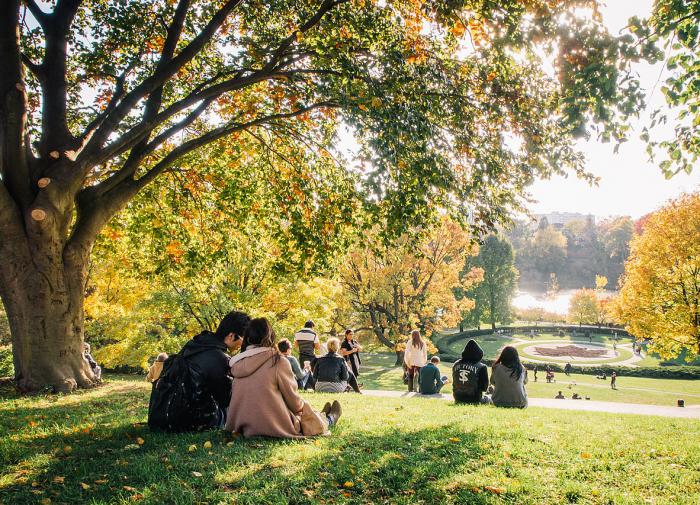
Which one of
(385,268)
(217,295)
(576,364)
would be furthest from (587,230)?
(217,295)

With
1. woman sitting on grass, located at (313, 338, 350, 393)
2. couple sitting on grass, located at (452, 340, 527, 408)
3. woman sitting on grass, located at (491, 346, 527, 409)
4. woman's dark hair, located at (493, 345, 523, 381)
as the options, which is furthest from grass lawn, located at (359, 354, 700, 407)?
woman's dark hair, located at (493, 345, 523, 381)

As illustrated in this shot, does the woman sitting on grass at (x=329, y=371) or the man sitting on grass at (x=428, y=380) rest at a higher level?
the woman sitting on grass at (x=329, y=371)

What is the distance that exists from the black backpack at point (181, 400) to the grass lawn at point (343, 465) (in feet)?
0.66

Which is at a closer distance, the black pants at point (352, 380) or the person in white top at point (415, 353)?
the black pants at point (352, 380)

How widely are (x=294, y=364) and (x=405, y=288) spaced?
20230 mm

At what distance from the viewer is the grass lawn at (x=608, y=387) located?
72.5 ft

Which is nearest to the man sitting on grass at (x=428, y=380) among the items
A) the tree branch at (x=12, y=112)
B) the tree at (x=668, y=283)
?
the tree branch at (x=12, y=112)

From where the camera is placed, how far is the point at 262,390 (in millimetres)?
4891

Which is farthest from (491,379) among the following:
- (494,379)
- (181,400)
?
(181,400)

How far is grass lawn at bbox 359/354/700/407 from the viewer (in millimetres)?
22109

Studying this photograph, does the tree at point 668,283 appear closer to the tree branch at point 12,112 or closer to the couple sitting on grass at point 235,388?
the couple sitting on grass at point 235,388

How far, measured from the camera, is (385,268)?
29.0 metres

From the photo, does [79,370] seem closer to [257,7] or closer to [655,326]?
[257,7]

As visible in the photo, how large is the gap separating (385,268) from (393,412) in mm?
21156
